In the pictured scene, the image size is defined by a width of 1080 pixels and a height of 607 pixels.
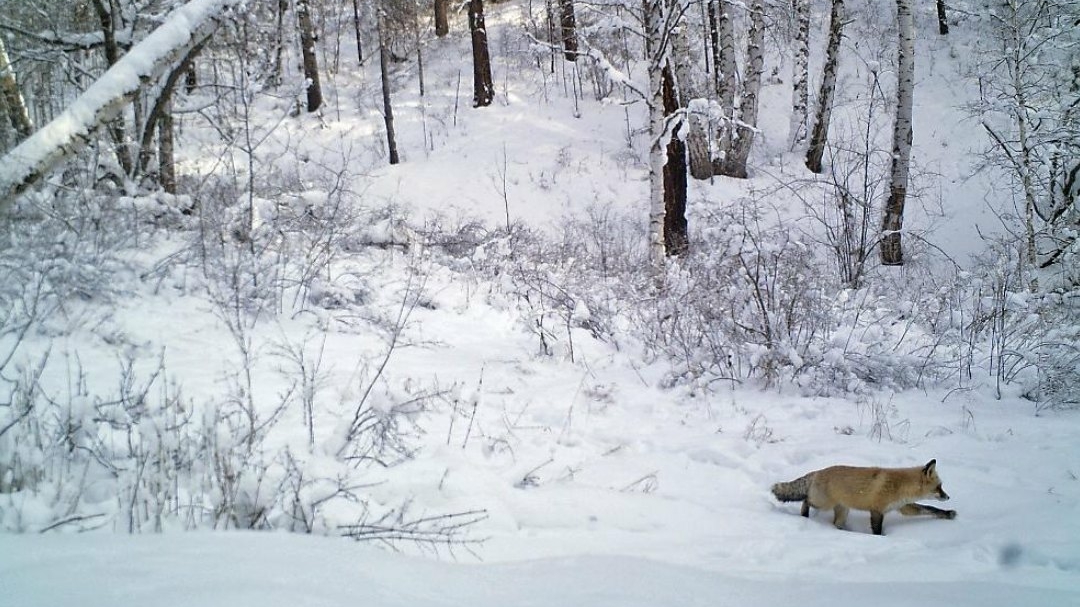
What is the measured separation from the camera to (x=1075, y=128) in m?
9.46

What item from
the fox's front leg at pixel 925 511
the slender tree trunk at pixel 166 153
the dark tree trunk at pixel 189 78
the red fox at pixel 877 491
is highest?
the dark tree trunk at pixel 189 78

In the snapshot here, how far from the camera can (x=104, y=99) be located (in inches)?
119

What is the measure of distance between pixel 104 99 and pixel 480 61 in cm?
1709

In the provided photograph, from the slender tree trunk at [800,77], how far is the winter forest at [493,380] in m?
2.03

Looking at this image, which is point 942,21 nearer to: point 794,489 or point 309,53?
point 309,53

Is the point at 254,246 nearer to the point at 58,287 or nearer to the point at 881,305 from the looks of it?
the point at 58,287

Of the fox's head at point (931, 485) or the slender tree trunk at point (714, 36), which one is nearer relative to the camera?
the fox's head at point (931, 485)

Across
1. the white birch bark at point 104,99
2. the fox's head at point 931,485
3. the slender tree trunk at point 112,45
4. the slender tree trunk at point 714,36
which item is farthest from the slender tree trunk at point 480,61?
the fox's head at point 931,485

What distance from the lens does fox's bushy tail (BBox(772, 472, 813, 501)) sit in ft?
11.6

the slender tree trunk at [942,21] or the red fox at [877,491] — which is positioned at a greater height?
the slender tree trunk at [942,21]

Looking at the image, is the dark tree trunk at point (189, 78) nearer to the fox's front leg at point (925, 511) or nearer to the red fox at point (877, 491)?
the red fox at point (877, 491)

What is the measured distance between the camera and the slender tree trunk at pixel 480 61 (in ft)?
60.3

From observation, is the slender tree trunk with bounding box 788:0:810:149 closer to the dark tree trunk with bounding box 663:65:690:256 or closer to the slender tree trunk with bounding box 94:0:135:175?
the dark tree trunk with bounding box 663:65:690:256

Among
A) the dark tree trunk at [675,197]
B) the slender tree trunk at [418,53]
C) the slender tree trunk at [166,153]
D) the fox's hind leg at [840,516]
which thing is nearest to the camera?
the fox's hind leg at [840,516]
